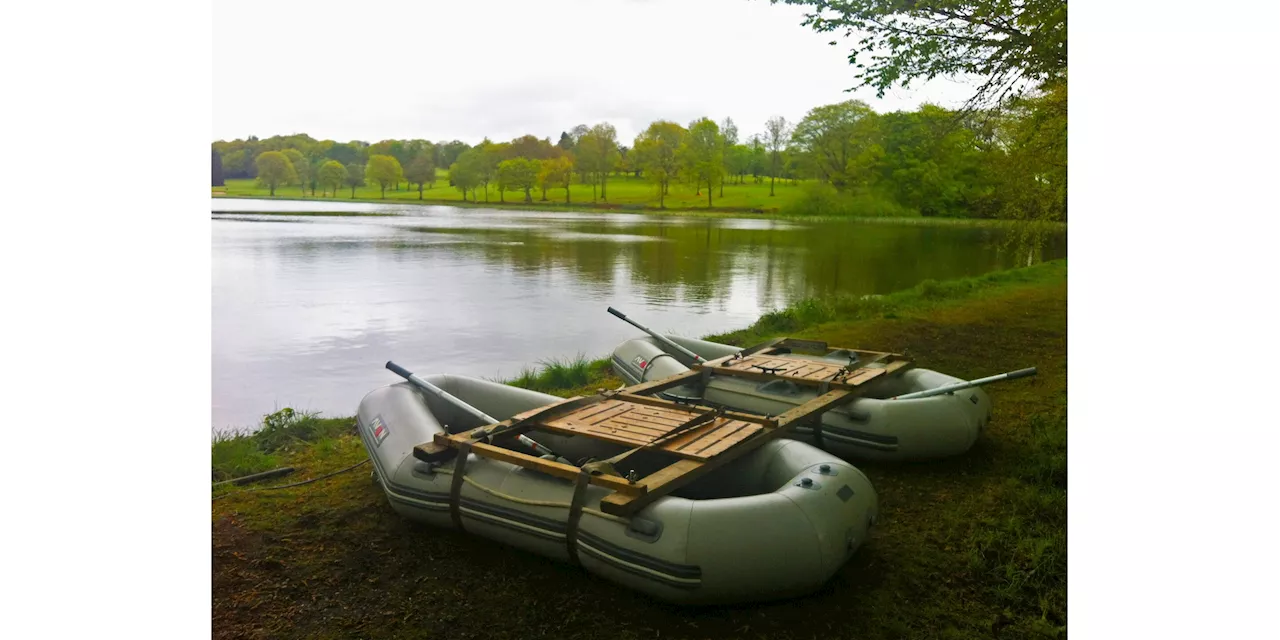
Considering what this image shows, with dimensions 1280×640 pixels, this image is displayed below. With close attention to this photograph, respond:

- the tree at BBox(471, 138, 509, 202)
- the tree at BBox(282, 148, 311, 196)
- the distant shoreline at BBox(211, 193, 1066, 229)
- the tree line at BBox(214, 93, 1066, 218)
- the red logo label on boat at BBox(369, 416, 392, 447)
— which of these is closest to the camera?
the red logo label on boat at BBox(369, 416, 392, 447)

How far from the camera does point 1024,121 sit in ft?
20.0

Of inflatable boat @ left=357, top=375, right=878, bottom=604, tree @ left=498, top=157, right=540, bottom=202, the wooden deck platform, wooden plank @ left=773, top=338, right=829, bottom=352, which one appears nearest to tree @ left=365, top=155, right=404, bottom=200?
tree @ left=498, top=157, right=540, bottom=202

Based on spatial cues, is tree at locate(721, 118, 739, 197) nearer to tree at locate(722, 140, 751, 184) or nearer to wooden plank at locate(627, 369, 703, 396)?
tree at locate(722, 140, 751, 184)

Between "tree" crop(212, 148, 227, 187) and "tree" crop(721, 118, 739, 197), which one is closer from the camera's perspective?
"tree" crop(212, 148, 227, 187)

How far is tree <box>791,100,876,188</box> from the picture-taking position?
445 inches

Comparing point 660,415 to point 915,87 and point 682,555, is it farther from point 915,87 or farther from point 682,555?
point 915,87

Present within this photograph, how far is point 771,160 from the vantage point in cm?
1437

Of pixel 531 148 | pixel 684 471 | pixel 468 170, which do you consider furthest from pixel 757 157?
pixel 684 471

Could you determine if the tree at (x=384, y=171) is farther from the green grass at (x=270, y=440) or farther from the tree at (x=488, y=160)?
the green grass at (x=270, y=440)

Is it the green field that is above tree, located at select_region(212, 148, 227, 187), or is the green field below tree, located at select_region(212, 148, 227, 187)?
above

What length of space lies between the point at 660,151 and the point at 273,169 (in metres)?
11.4

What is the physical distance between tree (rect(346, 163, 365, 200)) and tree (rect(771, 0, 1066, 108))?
17.1 feet

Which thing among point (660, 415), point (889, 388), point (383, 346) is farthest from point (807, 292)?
point (660, 415)

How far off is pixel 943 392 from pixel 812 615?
1.78 meters
